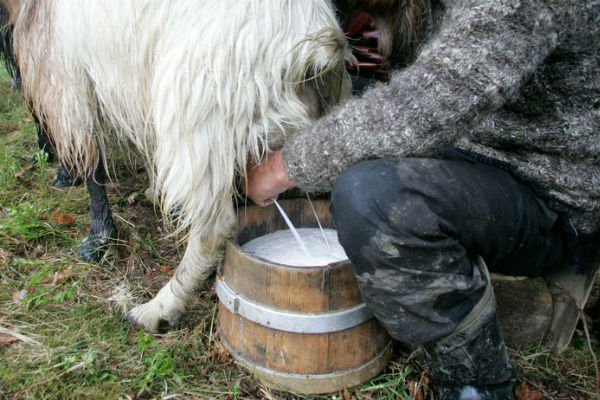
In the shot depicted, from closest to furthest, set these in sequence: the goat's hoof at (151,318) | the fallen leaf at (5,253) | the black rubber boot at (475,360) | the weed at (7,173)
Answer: the black rubber boot at (475,360)
the goat's hoof at (151,318)
the fallen leaf at (5,253)
the weed at (7,173)

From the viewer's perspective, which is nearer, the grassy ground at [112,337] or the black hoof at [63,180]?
the grassy ground at [112,337]

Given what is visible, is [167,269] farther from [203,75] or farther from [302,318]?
[203,75]

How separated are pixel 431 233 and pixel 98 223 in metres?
1.39

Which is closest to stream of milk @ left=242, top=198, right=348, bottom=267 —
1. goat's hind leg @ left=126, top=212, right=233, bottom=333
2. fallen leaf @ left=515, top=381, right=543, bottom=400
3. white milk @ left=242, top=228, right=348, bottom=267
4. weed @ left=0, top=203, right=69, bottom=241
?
white milk @ left=242, top=228, right=348, bottom=267

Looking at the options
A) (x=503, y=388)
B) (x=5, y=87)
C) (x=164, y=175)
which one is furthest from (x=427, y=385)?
(x=5, y=87)

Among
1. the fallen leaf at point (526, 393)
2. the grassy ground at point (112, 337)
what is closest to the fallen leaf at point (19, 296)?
the grassy ground at point (112, 337)

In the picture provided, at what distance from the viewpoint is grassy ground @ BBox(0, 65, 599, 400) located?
1469mm

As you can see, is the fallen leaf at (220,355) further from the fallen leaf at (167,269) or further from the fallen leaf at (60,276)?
the fallen leaf at (60,276)

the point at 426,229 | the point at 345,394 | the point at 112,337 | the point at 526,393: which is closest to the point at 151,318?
the point at 112,337

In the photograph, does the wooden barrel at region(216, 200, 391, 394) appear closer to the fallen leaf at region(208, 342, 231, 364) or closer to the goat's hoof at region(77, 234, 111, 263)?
the fallen leaf at region(208, 342, 231, 364)

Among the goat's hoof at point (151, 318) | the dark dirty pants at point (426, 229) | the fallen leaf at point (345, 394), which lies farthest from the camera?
the goat's hoof at point (151, 318)

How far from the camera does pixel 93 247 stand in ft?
6.64

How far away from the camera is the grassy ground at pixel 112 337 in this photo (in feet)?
4.82

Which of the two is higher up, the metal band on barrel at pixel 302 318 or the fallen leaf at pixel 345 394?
the metal band on barrel at pixel 302 318
